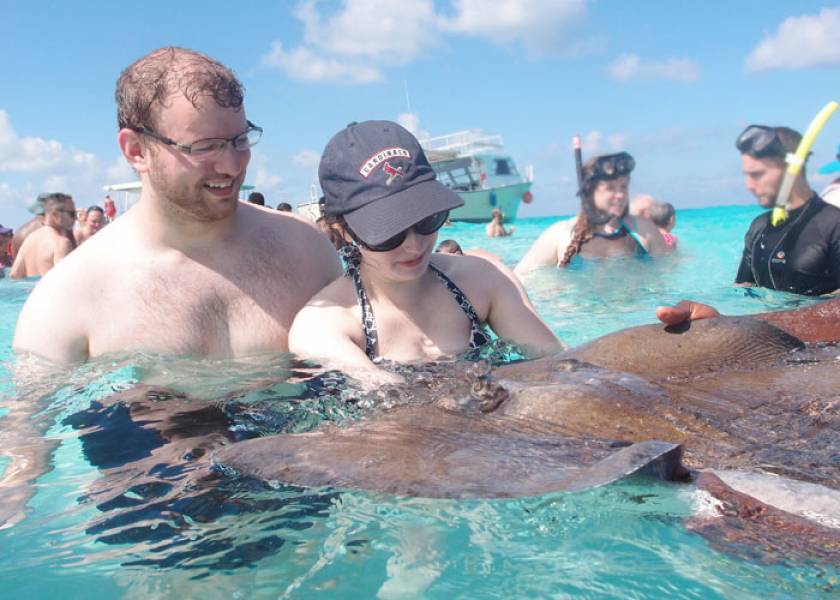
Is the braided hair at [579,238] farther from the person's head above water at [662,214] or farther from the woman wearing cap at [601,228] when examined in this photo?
the person's head above water at [662,214]

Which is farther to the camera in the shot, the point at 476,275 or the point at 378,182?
the point at 476,275

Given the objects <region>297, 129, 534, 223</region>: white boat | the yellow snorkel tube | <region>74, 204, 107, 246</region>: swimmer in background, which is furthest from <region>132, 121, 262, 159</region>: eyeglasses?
<region>297, 129, 534, 223</region>: white boat

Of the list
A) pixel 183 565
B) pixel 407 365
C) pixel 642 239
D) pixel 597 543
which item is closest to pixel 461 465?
pixel 597 543

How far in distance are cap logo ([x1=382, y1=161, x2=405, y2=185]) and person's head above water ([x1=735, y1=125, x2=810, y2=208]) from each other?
4.46m

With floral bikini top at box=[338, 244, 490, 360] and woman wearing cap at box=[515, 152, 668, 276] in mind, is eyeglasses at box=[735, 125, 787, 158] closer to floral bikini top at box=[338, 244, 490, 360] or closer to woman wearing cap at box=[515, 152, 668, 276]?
woman wearing cap at box=[515, 152, 668, 276]

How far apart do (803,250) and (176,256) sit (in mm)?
5539

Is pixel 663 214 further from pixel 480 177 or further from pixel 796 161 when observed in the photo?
pixel 480 177

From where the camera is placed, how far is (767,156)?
6.57 m

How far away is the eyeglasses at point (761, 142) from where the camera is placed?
6477 millimetres

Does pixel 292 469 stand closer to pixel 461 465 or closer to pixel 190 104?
pixel 461 465

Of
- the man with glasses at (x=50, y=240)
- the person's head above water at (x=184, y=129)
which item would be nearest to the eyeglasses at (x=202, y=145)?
the person's head above water at (x=184, y=129)

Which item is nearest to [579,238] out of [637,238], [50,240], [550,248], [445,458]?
[550,248]

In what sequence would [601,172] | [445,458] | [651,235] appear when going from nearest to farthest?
[445,458] < [601,172] < [651,235]

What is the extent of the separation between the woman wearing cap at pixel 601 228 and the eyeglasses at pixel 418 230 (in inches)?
223
